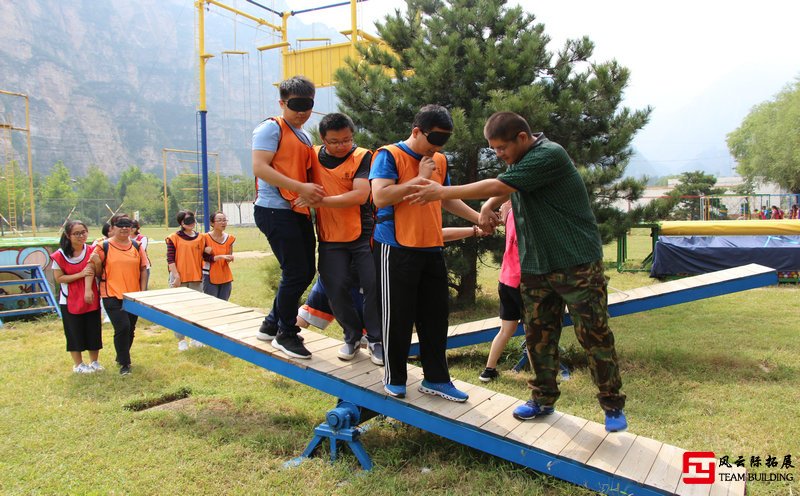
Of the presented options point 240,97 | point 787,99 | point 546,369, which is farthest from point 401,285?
point 240,97

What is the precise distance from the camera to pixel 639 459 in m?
3.05

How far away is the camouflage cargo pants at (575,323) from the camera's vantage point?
3211 millimetres

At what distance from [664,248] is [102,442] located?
1177 cm

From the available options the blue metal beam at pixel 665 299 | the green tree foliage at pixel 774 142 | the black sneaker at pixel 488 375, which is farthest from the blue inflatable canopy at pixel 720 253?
the green tree foliage at pixel 774 142

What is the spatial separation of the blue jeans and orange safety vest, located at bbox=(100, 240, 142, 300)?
2948mm

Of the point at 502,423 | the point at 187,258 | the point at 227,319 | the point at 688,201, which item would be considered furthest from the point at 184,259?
the point at 688,201

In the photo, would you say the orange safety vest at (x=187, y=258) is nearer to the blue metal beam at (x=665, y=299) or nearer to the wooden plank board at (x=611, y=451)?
the blue metal beam at (x=665, y=299)

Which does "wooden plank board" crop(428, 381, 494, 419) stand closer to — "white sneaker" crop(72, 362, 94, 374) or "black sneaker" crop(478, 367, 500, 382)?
"black sneaker" crop(478, 367, 500, 382)

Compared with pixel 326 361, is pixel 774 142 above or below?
above

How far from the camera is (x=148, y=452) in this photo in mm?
3904

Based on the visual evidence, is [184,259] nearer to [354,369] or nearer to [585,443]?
[354,369]

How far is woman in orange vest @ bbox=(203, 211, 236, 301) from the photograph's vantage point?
7215mm

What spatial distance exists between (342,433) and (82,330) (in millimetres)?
3744

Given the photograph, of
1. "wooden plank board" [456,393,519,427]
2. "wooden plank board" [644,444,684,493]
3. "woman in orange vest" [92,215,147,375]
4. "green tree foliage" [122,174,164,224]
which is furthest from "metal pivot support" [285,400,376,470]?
"green tree foliage" [122,174,164,224]
